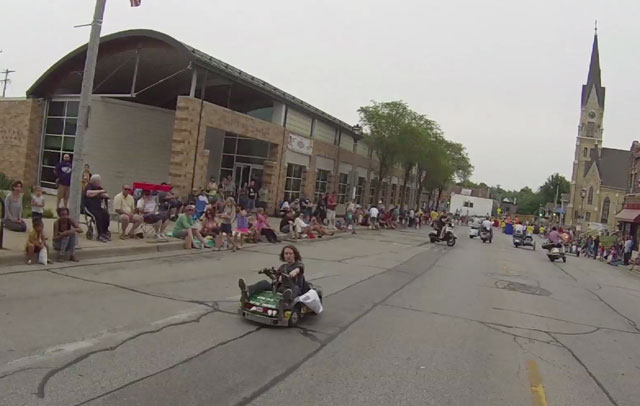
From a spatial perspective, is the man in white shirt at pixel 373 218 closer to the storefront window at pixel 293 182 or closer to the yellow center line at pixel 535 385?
the storefront window at pixel 293 182

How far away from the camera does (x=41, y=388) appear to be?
437 cm

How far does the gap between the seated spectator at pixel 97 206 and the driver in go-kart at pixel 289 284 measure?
6694 mm

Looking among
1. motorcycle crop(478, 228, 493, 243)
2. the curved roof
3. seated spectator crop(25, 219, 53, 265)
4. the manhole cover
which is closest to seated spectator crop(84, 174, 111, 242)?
seated spectator crop(25, 219, 53, 265)

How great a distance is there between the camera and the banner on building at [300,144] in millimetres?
31553

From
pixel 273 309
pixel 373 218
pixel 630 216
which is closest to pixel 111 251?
pixel 273 309

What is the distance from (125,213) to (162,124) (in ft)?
49.7

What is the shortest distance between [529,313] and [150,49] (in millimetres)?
19659

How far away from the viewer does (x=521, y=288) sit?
13.5 meters

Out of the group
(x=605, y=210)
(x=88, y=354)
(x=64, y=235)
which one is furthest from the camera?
(x=605, y=210)

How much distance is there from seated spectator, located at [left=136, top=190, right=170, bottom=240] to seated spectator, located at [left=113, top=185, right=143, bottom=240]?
1.26 feet

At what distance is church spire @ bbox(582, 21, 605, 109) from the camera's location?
331 feet

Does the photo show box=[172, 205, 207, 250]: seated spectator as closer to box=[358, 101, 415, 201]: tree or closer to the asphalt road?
the asphalt road

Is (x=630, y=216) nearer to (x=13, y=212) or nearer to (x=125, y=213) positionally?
(x=125, y=213)

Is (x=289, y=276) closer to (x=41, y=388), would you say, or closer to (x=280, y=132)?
(x=41, y=388)
